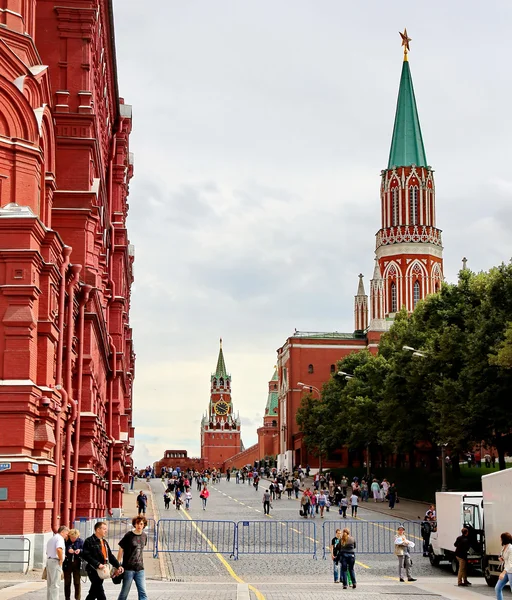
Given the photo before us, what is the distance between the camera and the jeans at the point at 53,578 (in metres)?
18.7

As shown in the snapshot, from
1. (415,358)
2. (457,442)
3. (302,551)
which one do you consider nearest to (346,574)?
(302,551)

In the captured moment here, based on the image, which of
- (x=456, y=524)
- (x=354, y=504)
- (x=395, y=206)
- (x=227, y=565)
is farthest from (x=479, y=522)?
(x=395, y=206)

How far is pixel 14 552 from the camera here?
26.0 metres

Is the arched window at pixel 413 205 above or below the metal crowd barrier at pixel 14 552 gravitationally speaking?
above

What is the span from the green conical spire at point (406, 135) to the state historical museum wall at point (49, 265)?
9240 cm

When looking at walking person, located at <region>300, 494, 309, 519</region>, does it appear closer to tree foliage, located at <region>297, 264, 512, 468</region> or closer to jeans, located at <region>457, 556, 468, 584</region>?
tree foliage, located at <region>297, 264, 512, 468</region>

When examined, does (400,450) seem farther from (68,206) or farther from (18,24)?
(18,24)

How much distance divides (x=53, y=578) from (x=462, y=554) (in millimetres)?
11974

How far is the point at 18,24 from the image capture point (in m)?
30.6

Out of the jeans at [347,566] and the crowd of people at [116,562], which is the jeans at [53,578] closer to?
the crowd of people at [116,562]

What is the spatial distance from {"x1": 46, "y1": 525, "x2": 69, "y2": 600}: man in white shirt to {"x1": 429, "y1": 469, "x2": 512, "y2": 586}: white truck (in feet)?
37.3

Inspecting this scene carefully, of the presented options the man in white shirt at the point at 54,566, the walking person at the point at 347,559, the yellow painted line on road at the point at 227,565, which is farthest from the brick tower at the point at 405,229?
the man in white shirt at the point at 54,566

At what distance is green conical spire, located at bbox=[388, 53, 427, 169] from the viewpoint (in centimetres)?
13475

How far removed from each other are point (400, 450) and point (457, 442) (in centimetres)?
1883
